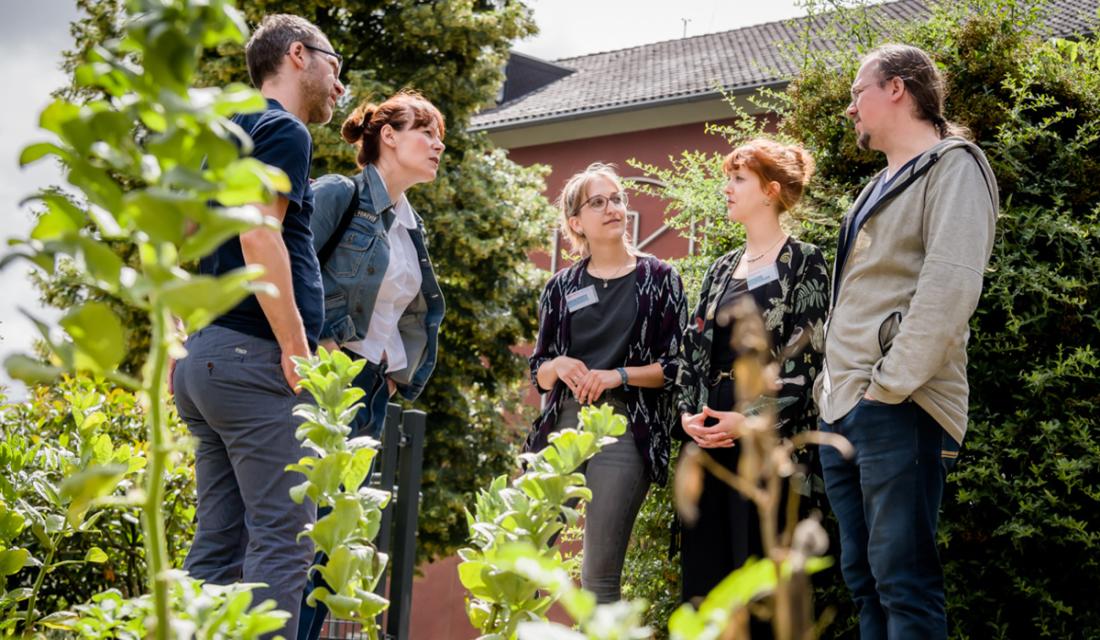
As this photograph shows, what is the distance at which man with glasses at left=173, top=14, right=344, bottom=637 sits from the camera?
277 cm

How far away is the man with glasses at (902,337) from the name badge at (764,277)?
45 cm

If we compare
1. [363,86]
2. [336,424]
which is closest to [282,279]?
[336,424]

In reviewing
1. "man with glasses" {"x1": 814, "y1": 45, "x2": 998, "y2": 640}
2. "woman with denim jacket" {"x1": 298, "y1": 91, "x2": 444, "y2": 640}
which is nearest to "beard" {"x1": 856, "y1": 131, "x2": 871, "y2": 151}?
"man with glasses" {"x1": 814, "y1": 45, "x2": 998, "y2": 640}

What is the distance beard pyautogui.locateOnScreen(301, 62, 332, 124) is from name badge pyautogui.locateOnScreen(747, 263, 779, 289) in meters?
1.66

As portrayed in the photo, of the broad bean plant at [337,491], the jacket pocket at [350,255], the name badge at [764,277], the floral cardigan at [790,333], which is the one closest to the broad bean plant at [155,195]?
the broad bean plant at [337,491]

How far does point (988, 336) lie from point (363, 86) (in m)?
12.2

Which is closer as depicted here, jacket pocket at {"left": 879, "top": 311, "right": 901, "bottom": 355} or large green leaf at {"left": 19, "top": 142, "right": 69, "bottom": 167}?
large green leaf at {"left": 19, "top": 142, "right": 69, "bottom": 167}

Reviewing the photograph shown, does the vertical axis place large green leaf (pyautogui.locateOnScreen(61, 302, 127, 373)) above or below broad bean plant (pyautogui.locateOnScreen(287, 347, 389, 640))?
above

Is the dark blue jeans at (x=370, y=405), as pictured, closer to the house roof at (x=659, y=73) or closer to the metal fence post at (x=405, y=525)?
the metal fence post at (x=405, y=525)

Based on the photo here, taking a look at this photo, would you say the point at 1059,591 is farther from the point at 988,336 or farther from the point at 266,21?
the point at 266,21

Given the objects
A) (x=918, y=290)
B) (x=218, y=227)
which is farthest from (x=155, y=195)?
(x=918, y=290)

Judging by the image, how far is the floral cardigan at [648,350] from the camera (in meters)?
4.48

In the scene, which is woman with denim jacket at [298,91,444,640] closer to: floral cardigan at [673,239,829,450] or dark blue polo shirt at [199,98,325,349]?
dark blue polo shirt at [199,98,325,349]

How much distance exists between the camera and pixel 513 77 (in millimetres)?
26875
